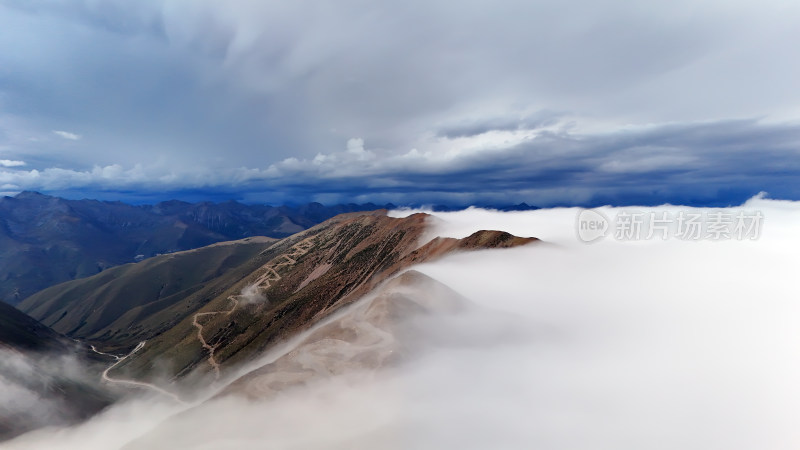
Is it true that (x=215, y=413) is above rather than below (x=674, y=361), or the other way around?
below

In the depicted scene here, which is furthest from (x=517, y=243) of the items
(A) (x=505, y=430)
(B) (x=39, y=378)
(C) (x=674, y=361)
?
(B) (x=39, y=378)

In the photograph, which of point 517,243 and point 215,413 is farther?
point 517,243

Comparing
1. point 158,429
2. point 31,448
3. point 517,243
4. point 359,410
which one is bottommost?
point 31,448

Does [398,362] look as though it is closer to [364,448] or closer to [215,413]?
[364,448]

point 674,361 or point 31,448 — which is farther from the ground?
point 674,361

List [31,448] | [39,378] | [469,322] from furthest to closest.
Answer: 1. [39,378]
2. [31,448]
3. [469,322]

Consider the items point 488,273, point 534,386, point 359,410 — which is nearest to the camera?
point 359,410

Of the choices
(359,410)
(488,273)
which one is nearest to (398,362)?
(359,410)

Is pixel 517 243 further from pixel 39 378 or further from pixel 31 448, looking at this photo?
pixel 39 378

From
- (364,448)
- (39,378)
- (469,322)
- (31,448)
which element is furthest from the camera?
(39,378)
